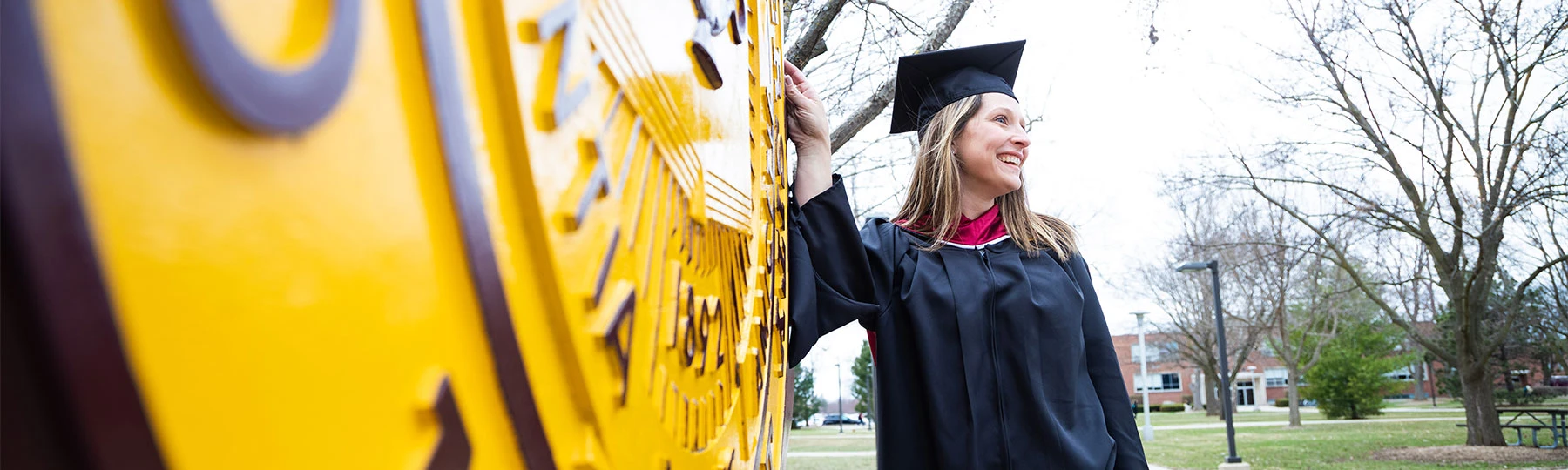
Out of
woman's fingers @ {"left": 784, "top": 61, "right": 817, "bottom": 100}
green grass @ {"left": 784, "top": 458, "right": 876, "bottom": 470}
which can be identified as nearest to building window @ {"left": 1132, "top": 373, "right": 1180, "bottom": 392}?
green grass @ {"left": 784, "top": 458, "right": 876, "bottom": 470}

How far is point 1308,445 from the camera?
1792cm

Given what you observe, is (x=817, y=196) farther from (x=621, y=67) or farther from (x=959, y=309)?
(x=621, y=67)

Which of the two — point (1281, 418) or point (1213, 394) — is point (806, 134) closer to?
point (1281, 418)

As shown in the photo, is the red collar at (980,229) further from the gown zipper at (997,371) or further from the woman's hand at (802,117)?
the woman's hand at (802,117)

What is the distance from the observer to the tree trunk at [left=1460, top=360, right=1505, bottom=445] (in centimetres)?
1473

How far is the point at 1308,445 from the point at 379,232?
20.7m

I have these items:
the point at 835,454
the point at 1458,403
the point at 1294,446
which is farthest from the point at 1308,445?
the point at 1458,403

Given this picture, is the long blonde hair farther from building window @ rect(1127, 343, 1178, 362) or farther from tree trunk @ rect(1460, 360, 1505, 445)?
building window @ rect(1127, 343, 1178, 362)

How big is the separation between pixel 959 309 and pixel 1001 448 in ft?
1.08

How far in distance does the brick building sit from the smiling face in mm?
51404

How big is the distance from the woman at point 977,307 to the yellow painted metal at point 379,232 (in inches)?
51.5

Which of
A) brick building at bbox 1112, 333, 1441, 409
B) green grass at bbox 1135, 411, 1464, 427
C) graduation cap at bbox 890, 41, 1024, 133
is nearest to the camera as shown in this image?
graduation cap at bbox 890, 41, 1024, 133

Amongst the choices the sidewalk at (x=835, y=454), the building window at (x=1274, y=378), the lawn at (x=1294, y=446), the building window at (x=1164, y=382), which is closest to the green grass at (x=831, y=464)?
the lawn at (x=1294, y=446)

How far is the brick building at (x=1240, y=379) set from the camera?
2090 inches
